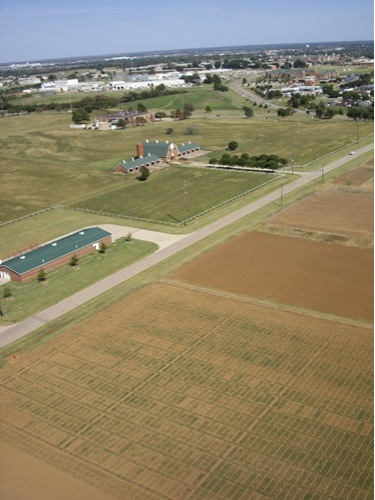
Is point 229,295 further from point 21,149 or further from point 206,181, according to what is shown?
point 21,149

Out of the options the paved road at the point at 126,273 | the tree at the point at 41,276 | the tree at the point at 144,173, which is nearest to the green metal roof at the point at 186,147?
the tree at the point at 144,173

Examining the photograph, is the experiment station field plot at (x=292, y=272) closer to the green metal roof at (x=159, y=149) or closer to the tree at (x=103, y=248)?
the tree at (x=103, y=248)

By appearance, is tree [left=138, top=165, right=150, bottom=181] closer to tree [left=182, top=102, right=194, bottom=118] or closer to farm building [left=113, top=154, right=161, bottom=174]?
farm building [left=113, top=154, right=161, bottom=174]

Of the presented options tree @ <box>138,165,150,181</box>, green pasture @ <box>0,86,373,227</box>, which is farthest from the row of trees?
tree @ <box>138,165,150,181</box>

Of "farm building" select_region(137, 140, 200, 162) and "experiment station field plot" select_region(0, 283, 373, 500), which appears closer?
"experiment station field plot" select_region(0, 283, 373, 500)

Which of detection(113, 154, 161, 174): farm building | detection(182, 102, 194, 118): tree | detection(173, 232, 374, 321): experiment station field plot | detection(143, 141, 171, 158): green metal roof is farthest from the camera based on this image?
detection(182, 102, 194, 118): tree

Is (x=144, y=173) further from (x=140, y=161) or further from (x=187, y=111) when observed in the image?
(x=187, y=111)

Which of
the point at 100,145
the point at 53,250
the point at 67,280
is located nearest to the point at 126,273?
the point at 67,280
